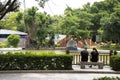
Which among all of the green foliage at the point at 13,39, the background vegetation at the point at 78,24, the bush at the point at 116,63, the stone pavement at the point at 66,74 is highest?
the background vegetation at the point at 78,24

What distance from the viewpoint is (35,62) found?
19859 millimetres

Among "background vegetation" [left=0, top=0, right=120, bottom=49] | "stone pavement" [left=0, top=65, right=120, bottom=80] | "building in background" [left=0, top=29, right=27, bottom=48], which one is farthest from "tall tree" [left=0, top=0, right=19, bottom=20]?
"building in background" [left=0, top=29, right=27, bottom=48]

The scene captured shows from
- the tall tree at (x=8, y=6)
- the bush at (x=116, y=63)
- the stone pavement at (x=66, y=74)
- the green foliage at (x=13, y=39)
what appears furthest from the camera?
the green foliage at (x=13, y=39)

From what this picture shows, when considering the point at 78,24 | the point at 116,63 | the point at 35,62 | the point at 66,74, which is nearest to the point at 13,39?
the point at 78,24

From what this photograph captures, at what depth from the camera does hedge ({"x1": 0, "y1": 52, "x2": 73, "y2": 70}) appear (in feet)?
64.4

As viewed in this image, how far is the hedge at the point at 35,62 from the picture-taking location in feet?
64.4

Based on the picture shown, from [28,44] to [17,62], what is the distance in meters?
33.1

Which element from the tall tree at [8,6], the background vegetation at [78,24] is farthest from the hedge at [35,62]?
the background vegetation at [78,24]

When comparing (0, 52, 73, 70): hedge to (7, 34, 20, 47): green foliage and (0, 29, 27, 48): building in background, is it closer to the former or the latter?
(7, 34, 20, 47): green foliage

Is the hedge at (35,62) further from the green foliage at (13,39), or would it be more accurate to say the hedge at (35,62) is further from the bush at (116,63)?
the green foliage at (13,39)

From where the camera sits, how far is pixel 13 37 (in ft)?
161

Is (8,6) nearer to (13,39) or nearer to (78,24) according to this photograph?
(13,39)

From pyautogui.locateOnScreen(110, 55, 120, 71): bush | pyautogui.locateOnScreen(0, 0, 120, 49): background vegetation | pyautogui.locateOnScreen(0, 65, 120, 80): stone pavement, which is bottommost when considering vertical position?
pyautogui.locateOnScreen(0, 65, 120, 80): stone pavement

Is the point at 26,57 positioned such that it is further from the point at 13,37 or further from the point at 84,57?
the point at 13,37
